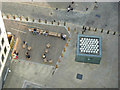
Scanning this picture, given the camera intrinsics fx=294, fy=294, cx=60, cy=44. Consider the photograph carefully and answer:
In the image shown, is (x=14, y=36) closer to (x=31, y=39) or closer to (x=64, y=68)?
(x=31, y=39)

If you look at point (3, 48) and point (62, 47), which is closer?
point (3, 48)

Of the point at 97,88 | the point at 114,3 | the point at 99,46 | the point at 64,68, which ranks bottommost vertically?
the point at 97,88

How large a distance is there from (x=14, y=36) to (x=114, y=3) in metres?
31.5

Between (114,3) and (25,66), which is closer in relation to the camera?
(25,66)

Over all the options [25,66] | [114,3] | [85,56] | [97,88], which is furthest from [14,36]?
[114,3]

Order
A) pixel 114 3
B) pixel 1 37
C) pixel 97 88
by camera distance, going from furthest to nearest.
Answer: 1. pixel 114 3
2. pixel 97 88
3. pixel 1 37

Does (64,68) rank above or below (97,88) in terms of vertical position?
above

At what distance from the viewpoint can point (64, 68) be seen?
72500 millimetres

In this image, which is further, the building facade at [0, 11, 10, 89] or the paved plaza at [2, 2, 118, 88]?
the paved plaza at [2, 2, 118, 88]

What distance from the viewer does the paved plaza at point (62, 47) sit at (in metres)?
70.4

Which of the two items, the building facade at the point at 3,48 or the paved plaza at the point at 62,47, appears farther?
the paved plaza at the point at 62,47

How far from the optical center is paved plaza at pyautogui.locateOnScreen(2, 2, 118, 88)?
70.4m

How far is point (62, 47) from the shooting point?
7656 centimetres

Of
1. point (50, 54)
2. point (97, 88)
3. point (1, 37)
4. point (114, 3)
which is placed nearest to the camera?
point (1, 37)
